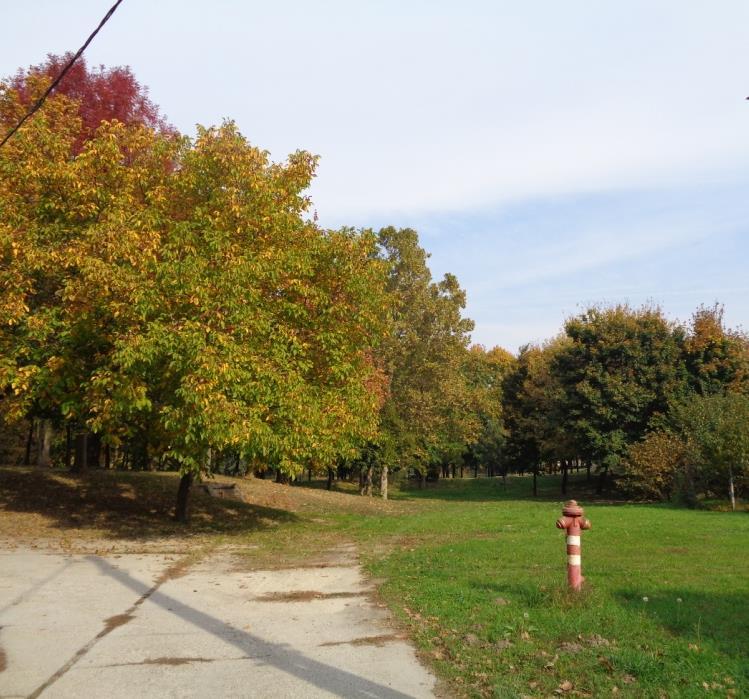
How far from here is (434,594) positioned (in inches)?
322

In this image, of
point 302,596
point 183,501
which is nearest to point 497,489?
point 183,501

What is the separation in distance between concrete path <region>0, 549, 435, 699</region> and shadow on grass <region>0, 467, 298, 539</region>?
5941mm

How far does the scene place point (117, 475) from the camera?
2300 centimetres

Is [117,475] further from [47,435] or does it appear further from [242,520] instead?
[242,520]

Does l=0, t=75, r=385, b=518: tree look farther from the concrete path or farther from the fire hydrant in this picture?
the fire hydrant

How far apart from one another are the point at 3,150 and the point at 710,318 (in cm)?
2883

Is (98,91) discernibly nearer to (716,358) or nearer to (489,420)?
(716,358)

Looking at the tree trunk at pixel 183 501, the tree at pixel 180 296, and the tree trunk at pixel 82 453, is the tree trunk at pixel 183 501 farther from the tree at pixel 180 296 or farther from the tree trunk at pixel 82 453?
the tree trunk at pixel 82 453

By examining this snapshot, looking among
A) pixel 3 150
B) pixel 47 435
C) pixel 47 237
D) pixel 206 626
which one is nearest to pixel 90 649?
pixel 206 626

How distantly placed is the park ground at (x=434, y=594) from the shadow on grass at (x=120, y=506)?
0.11 meters

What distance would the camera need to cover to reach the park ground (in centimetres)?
529

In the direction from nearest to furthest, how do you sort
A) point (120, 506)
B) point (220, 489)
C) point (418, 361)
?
point (120, 506), point (220, 489), point (418, 361)

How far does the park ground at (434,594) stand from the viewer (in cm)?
529

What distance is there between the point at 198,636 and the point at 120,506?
1334cm
